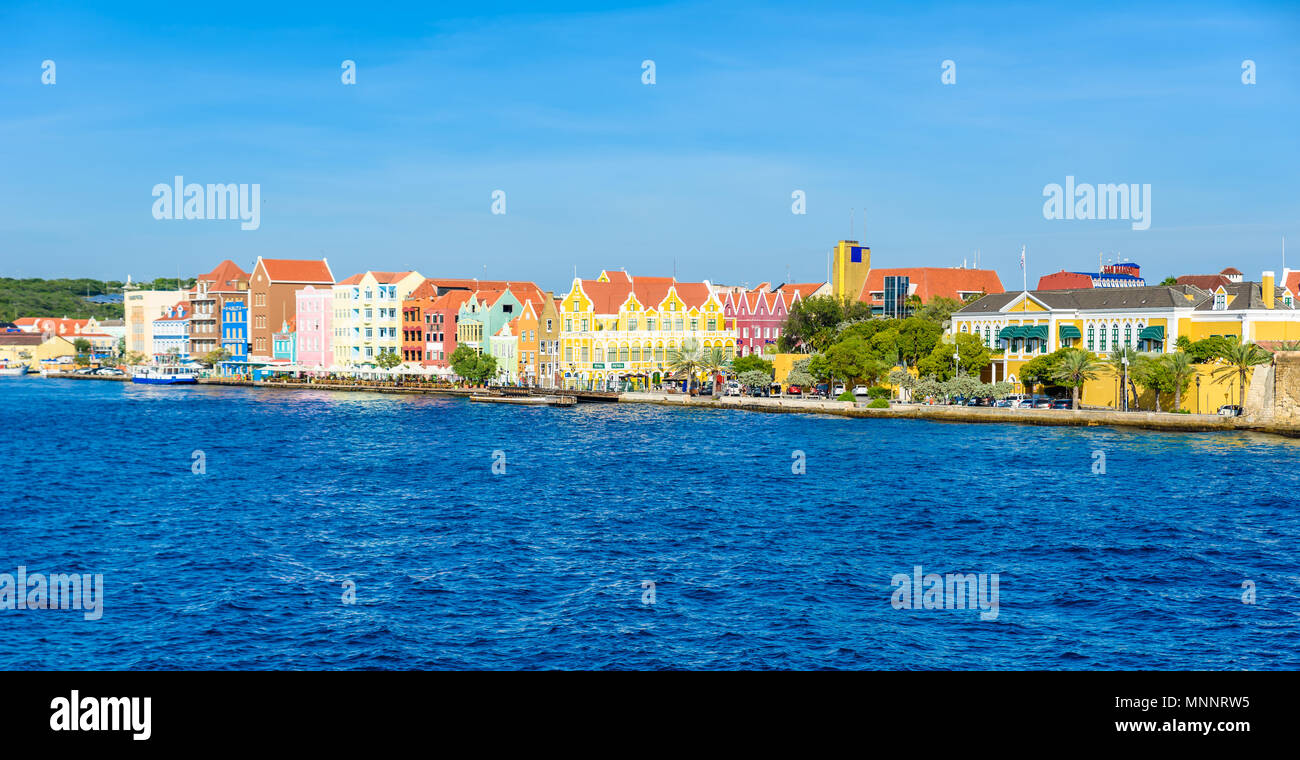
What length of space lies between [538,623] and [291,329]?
430ft

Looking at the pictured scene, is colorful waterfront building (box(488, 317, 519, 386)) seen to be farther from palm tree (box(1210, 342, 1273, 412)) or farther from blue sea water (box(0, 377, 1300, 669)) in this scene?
palm tree (box(1210, 342, 1273, 412))

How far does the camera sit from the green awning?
74.9 m

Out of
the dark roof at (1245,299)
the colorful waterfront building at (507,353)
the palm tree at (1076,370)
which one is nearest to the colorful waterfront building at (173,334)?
the colorful waterfront building at (507,353)

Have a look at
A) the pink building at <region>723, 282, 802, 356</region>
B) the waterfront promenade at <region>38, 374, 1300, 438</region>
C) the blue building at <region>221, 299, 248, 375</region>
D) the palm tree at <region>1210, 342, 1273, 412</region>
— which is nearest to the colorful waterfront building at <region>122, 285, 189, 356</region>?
the blue building at <region>221, 299, 248, 375</region>

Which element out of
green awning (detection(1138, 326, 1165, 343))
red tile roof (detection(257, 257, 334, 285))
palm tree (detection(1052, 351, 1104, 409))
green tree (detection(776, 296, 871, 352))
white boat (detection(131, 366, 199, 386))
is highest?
red tile roof (detection(257, 257, 334, 285))

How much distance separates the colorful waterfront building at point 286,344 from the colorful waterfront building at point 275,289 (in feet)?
3.47

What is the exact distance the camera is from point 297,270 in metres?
148

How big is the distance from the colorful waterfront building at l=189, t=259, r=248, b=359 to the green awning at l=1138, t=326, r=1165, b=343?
122m

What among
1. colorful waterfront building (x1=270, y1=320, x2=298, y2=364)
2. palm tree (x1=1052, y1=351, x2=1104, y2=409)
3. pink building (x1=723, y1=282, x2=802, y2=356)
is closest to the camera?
palm tree (x1=1052, y1=351, x2=1104, y2=409)

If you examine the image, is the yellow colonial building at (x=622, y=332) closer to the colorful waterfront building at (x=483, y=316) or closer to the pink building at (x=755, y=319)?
the pink building at (x=755, y=319)

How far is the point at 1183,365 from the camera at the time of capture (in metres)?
70.6

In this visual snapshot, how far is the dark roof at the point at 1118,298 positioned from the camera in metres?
76.4
